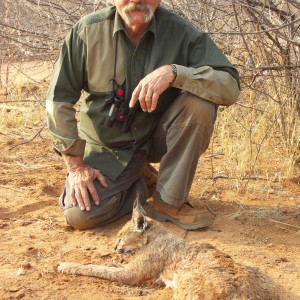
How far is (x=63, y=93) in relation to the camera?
13.1ft

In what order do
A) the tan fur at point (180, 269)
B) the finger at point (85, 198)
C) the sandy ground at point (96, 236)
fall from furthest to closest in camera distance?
the finger at point (85, 198) < the sandy ground at point (96, 236) < the tan fur at point (180, 269)

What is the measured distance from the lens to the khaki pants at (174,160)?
3.83 metres

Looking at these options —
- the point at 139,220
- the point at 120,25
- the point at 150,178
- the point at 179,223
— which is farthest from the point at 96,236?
the point at 120,25

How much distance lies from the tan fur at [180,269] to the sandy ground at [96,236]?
8 centimetres

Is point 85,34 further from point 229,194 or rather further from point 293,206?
point 293,206

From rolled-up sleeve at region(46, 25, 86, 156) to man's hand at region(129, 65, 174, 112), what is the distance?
0.51 metres

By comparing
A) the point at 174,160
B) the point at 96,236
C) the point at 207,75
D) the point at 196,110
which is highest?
the point at 207,75

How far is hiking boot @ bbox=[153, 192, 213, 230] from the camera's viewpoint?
3.96 metres

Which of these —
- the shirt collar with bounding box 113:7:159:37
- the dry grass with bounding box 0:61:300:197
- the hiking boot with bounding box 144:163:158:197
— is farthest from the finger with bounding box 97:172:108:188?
the dry grass with bounding box 0:61:300:197

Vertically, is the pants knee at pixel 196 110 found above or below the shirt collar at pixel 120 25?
below

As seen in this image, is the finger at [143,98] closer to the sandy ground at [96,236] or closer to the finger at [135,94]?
the finger at [135,94]

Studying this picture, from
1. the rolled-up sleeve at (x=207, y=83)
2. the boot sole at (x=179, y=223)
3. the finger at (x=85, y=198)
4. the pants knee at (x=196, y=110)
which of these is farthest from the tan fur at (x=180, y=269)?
the rolled-up sleeve at (x=207, y=83)

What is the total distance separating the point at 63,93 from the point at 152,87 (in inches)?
29.2

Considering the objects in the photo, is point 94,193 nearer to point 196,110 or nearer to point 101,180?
point 101,180
